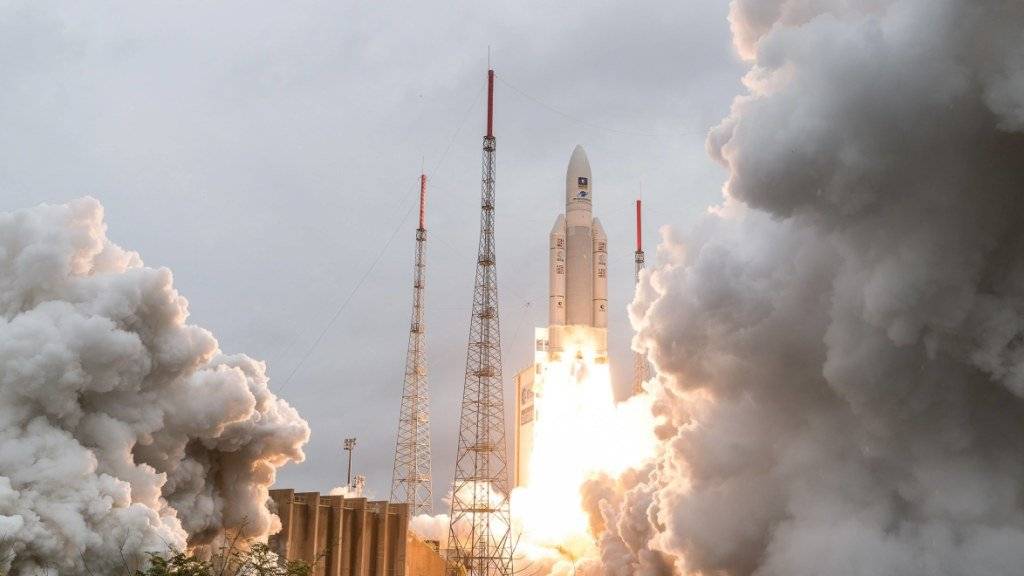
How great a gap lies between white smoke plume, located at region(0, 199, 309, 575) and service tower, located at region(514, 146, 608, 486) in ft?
75.5

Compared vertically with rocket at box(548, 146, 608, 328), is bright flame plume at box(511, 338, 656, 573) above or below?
below

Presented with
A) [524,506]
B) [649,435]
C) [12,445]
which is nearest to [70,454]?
[12,445]

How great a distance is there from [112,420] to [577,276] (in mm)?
33917

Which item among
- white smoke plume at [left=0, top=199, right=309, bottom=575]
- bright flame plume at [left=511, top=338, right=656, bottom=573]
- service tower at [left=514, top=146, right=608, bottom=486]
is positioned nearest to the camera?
white smoke plume at [left=0, top=199, right=309, bottom=575]

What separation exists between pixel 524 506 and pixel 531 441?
8470 mm

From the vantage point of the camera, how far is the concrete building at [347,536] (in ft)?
185

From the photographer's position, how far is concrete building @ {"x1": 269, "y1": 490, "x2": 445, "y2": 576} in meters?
56.4

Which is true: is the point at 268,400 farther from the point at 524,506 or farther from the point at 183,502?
the point at 524,506

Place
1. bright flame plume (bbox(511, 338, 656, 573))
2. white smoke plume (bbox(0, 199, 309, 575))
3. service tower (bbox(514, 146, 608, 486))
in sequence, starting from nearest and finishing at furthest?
white smoke plume (bbox(0, 199, 309, 575)) → bright flame plume (bbox(511, 338, 656, 573)) → service tower (bbox(514, 146, 608, 486))

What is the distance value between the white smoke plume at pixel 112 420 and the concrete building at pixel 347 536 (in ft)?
21.7

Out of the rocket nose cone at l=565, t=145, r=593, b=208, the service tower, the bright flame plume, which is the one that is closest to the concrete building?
the bright flame plume

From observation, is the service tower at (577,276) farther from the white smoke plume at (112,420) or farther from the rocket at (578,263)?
the white smoke plume at (112,420)

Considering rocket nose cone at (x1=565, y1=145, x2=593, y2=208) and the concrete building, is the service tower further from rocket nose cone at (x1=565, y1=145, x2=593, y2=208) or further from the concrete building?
the concrete building

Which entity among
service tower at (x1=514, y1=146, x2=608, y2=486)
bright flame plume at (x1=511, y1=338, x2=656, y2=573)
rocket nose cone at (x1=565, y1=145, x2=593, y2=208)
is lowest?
bright flame plume at (x1=511, y1=338, x2=656, y2=573)
